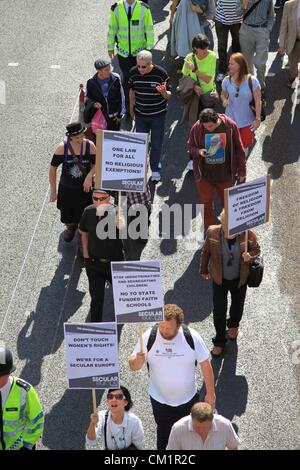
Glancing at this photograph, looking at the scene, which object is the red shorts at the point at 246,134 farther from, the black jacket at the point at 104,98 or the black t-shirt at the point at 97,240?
the black t-shirt at the point at 97,240

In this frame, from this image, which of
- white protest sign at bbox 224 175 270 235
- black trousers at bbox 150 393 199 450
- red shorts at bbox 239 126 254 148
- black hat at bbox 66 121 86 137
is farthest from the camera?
red shorts at bbox 239 126 254 148

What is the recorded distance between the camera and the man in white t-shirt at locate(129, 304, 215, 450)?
782cm

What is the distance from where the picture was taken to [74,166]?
34.8 feet

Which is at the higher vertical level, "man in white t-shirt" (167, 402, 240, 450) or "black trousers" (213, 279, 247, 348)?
"black trousers" (213, 279, 247, 348)

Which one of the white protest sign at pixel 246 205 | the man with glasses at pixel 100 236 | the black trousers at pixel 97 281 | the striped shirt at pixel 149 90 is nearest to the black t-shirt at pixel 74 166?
the man with glasses at pixel 100 236

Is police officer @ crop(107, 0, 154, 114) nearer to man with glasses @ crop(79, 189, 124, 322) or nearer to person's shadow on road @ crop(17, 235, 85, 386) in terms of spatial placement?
person's shadow on road @ crop(17, 235, 85, 386)

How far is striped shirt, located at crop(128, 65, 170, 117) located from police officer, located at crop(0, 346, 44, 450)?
5.11 metres

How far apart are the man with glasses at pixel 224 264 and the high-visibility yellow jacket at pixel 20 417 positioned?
2.45 m

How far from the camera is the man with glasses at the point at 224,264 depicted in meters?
9.01

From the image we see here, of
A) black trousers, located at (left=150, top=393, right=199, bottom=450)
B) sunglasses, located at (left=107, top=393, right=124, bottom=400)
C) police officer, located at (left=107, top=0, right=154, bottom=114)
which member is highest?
police officer, located at (left=107, top=0, right=154, bottom=114)

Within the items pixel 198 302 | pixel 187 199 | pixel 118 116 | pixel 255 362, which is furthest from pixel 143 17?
pixel 255 362

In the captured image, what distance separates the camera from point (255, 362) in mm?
9516

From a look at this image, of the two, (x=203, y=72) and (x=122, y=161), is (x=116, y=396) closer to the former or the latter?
(x=122, y=161)

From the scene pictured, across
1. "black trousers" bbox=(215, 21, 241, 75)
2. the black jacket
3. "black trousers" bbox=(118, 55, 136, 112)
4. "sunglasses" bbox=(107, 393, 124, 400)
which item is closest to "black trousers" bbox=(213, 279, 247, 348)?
"sunglasses" bbox=(107, 393, 124, 400)
